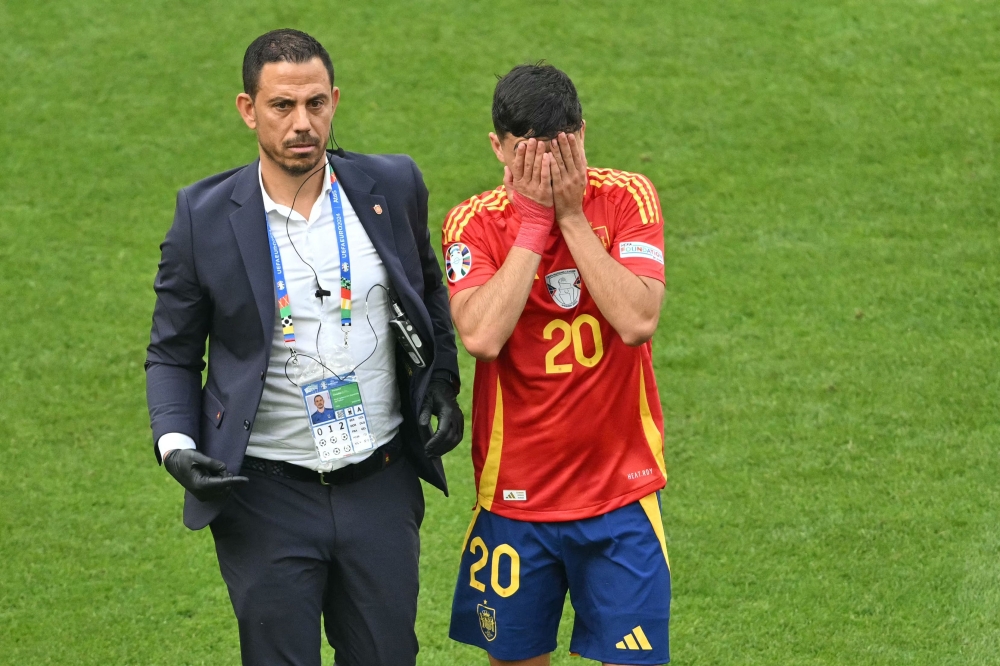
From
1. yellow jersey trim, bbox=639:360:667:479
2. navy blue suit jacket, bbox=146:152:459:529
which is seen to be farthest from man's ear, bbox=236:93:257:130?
yellow jersey trim, bbox=639:360:667:479

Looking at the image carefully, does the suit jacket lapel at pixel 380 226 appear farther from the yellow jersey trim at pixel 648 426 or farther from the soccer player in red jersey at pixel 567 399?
the yellow jersey trim at pixel 648 426

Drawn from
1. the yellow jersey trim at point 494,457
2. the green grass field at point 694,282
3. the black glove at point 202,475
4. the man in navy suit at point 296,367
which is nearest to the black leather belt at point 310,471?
the man in navy suit at point 296,367

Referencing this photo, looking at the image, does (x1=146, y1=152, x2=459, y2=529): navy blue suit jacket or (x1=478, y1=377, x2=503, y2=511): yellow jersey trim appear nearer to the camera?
(x1=146, y1=152, x2=459, y2=529): navy blue suit jacket

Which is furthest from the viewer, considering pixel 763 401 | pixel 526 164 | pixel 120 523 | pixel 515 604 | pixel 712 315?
pixel 712 315

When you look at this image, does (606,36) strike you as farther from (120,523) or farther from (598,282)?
(598,282)

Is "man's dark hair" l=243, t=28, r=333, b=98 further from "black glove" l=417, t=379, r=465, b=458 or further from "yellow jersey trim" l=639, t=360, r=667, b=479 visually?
"yellow jersey trim" l=639, t=360, r=667, b=479

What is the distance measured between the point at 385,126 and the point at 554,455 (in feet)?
19.2

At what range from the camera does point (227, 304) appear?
3506 millimetres

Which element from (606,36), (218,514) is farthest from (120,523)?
(606,36)

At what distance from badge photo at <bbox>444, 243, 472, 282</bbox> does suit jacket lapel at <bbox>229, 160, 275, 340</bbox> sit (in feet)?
1.58

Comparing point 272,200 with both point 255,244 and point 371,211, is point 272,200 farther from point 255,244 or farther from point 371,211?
point 371,211

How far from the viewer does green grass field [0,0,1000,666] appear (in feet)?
17.2

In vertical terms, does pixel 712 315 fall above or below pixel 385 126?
below

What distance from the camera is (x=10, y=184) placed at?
8.62 meters
